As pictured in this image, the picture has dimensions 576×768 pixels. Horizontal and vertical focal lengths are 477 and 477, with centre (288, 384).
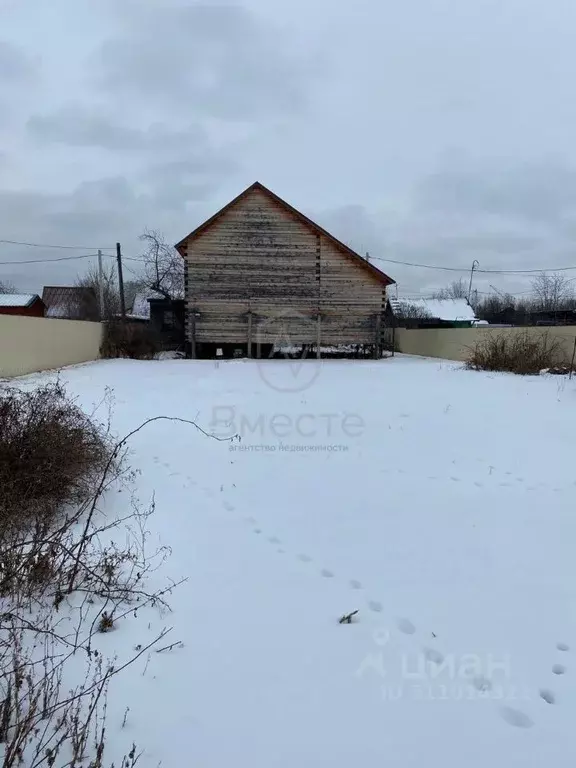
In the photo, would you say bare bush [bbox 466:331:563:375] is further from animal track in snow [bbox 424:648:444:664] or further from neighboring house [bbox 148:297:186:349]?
neighboring house [bbox 148:297:186:349]

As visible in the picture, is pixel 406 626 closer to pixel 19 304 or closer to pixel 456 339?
pixel 456 339

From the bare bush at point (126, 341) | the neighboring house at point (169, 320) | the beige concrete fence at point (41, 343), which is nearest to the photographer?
the beige concrete fence at point (41, 343)

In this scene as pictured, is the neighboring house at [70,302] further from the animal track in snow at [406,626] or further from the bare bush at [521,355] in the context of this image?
the animal track in snow at [406,626]

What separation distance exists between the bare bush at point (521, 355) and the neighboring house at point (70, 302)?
3357 cm

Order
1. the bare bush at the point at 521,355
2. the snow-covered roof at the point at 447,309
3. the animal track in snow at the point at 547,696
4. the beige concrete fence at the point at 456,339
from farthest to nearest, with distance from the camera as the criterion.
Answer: the snow-covered roof at the point at 447,309
the beige concrete fence at the point at 456,339
the bare bush at the point at 521,355
the animal track in snow at the point at 547,696

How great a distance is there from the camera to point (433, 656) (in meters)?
2.38

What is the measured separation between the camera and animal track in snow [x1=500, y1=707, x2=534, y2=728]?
200cm

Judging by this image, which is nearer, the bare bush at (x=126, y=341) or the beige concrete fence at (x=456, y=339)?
the beige concrete fence at (x=456, y=339)

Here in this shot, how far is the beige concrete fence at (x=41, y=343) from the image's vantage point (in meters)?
12.0

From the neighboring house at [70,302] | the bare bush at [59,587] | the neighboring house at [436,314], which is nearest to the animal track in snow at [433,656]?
the bare bush at [59,587]

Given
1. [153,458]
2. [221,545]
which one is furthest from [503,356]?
[221,545]

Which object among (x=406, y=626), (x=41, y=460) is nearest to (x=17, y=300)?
(x=41, y=460)

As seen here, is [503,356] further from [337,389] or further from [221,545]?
[221,545]

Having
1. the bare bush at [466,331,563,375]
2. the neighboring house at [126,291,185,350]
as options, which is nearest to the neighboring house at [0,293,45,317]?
the neighboring house at [126,291,185,350]
